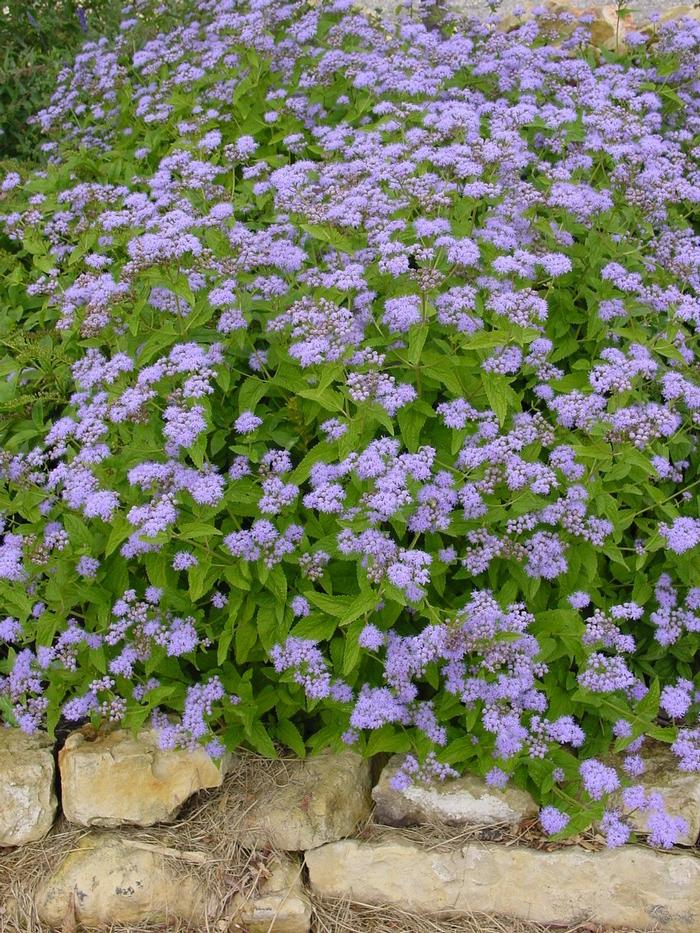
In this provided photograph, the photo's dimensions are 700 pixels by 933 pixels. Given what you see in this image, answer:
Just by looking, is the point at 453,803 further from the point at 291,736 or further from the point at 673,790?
the point at 673,790

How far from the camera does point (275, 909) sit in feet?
12.1

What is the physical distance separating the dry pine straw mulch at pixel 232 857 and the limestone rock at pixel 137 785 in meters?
0.09

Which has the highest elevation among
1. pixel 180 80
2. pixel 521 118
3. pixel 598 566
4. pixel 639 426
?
pixel 180 80

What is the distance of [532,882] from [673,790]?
2.42 feet

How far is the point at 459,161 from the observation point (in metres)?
4.49

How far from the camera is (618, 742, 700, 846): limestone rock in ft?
12.2

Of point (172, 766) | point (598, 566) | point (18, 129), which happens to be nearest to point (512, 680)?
point (598, 566)

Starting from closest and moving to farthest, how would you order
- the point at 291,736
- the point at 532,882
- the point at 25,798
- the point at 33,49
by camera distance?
the point at 532,882
the point at 291,736
the point at 25,798
the point at 33,49

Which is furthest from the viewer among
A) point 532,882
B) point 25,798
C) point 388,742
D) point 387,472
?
point 25,798

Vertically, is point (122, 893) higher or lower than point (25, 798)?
lower

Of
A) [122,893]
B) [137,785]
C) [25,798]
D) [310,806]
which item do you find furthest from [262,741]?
[25,798]

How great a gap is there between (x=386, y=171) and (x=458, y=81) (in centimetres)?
202

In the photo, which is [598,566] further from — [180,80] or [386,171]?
[180,80]

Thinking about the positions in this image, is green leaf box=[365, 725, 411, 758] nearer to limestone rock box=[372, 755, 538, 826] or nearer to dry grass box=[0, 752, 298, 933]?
limestone rock box=[372, 755, 538, 826]
